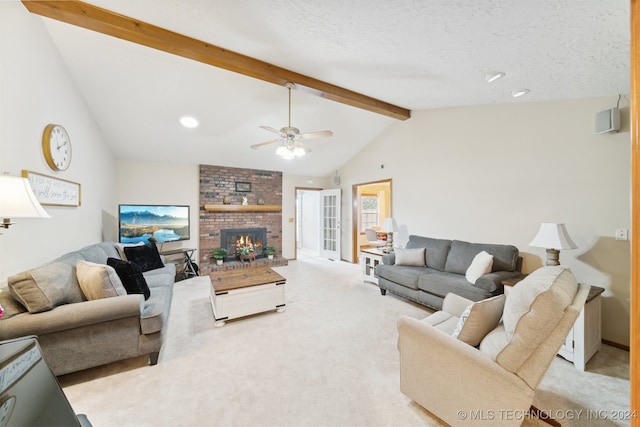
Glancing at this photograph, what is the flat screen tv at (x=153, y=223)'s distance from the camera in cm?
446

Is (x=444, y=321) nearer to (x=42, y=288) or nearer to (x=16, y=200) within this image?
(x=16, y=200)

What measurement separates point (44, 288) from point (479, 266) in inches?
161

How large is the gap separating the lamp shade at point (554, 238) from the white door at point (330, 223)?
4.25 metres

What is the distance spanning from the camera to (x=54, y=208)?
2.47m

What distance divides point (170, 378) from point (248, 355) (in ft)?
2.04

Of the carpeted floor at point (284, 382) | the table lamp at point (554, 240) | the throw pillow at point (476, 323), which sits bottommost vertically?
the carpeted floor at point (284, 382)

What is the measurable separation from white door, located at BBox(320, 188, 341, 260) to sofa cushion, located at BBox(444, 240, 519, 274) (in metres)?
3.23

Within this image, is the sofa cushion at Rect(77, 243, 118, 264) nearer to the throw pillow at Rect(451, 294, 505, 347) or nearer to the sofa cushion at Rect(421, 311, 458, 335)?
the sofa cushion at Rect(421, 311, 458, 335)

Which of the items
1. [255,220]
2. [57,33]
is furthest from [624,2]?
[255,220]

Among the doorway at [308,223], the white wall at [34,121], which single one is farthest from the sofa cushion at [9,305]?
the doorway at [308,223]

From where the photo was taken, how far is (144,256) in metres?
3.71

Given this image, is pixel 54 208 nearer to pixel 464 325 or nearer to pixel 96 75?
pixel 96 75

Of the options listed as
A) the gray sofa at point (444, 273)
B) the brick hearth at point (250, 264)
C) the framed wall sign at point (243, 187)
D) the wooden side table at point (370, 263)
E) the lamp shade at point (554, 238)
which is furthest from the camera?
the framed wall sign at point (243, 187)

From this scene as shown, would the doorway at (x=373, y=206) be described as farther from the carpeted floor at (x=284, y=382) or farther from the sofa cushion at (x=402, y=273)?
the carpeted floor at (x=284, y=382)
